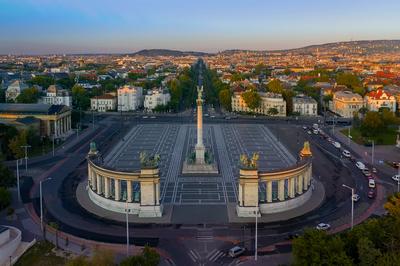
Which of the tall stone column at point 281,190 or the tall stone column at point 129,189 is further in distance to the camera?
the tall stone column at point 281,190

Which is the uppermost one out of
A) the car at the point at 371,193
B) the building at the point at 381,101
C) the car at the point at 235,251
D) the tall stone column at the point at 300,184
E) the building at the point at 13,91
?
A: the building at the point at 13,91

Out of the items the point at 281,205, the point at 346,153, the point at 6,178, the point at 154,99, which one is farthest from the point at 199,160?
the point at 154,99

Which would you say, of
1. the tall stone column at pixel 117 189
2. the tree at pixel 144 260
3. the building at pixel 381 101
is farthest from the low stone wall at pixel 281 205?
the building at pixel 381 101

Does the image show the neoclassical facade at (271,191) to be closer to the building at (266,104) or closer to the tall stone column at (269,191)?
the tall stone column at (269,191)

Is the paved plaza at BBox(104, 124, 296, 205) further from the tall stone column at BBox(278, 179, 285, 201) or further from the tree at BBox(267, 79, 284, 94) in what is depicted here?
the tree at BBox(267, 79, 284, 94)

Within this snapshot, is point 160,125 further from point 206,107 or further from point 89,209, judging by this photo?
point 89,209

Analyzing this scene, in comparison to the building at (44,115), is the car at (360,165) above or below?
below
